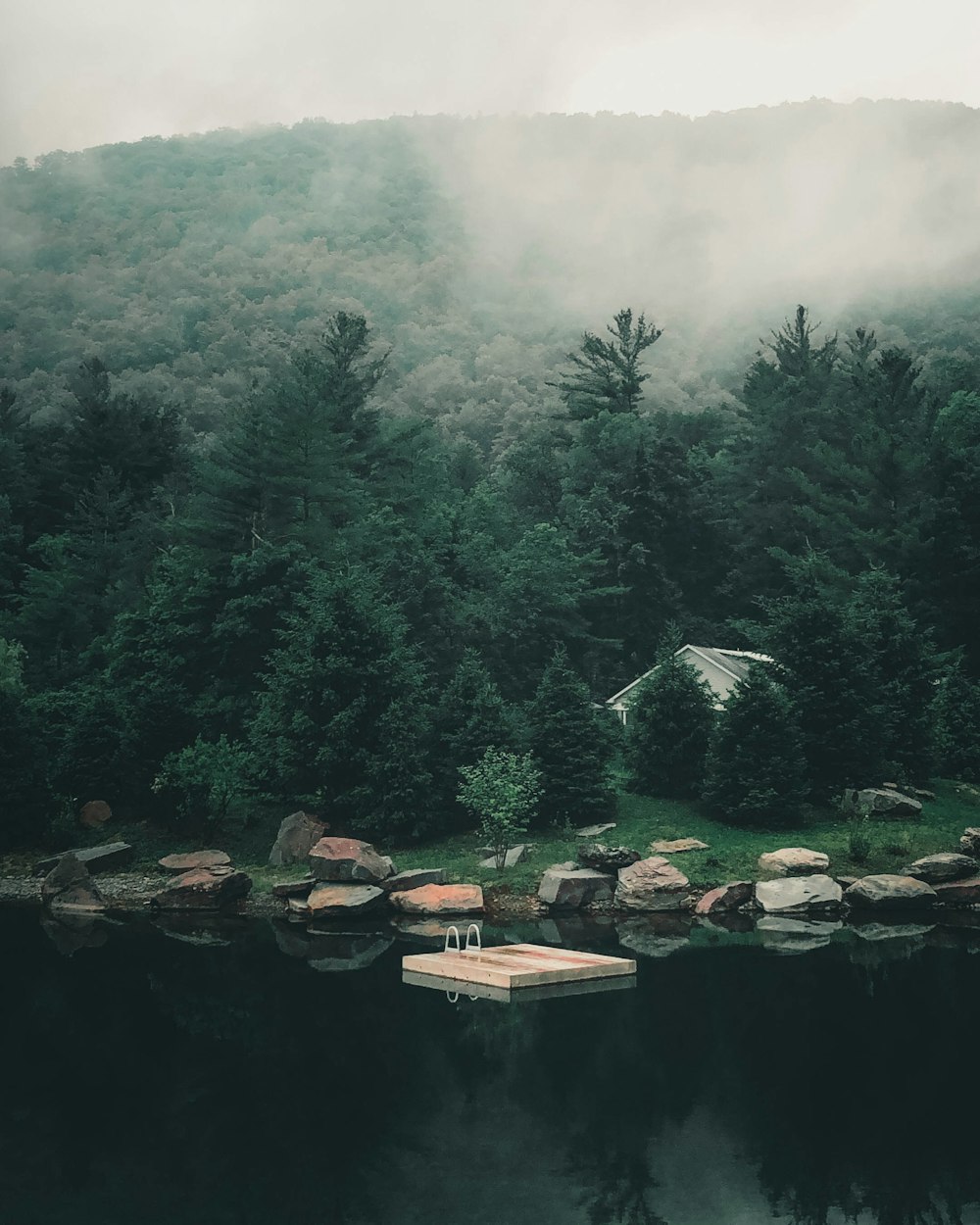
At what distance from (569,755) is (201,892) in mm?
9486

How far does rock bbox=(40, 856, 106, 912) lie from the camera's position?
25623mm

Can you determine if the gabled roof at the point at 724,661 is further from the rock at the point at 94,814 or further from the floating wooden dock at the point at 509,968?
the floating wooden dock at the point at 509,968

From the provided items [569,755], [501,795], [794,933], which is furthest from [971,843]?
[501,795]

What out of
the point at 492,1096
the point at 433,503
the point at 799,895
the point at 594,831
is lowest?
the point at 799,895

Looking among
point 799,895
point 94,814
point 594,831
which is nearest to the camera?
point 799,895

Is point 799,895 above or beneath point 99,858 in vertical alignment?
beneath

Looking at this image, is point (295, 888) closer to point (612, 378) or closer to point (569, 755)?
point (569, 755)

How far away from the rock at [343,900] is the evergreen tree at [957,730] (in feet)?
62.5

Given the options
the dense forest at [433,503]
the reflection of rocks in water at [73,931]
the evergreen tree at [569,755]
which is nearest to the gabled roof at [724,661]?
the dense forest at [433,503]

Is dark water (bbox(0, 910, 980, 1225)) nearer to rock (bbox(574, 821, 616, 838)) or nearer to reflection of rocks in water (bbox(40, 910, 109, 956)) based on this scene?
reflection of rocks in water (bbox(40, 910, 109, 956))

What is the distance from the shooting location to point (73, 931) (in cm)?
2256

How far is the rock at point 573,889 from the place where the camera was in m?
24.6

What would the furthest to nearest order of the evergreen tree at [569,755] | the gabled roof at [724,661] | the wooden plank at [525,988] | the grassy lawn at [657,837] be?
the gabled roof at [724,661] < the evergreen tree at [569,755] < the grassy lawn at [657,837] < the wooden plank at [525,988]

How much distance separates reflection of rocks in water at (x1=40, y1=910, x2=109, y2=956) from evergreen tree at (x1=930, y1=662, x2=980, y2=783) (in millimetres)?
24060
